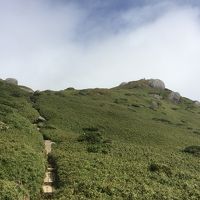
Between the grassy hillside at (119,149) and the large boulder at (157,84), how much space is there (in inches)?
2108

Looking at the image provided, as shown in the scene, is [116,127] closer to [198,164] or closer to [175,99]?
[198,164]

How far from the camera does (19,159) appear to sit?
4594cm

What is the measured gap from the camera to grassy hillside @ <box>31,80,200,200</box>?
4341 centimetres

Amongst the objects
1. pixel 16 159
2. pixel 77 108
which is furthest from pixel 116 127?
pixel 16 159

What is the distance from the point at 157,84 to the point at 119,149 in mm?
114477

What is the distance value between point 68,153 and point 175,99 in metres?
101

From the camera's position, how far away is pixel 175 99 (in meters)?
152

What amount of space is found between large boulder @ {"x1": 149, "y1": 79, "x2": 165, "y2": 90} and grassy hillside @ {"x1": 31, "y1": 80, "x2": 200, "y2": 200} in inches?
2108

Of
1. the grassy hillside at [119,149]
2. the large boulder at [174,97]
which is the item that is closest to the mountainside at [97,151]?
the grassy hillside at [119,149]

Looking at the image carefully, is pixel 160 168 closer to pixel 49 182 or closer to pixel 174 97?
pixel 49 182

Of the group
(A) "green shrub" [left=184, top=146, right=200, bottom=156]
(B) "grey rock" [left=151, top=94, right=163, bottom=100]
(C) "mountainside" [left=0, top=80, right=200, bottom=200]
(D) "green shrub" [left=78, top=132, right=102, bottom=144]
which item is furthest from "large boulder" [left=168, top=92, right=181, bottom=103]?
(D) "green shrub" [left=78, top=132, right=102, bottom=144]

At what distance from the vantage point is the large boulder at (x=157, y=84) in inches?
6765

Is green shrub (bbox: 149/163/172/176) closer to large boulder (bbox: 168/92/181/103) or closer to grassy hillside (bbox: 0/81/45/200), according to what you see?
grassy hillside (bbox: 0/81/45/200)

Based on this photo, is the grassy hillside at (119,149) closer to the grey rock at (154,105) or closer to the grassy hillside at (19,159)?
the grey rock at (154,105)
